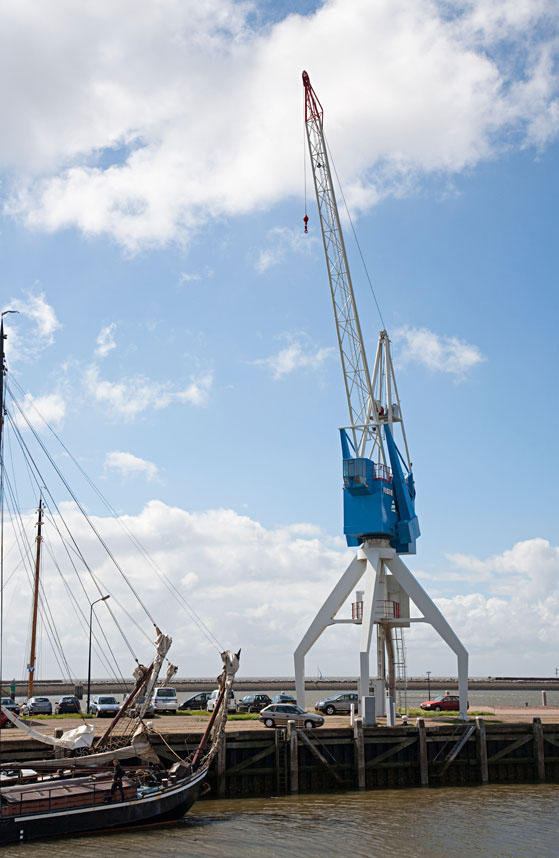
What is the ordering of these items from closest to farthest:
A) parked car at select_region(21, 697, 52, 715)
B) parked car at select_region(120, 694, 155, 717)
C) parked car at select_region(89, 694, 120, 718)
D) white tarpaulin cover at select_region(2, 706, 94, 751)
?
white tarpaulin cover at select_region(2, 706, 94, 751)
parked car at select_region(120, 694, 155, 717)
parked car at select_region(89, 694, 120, 718)
parked car at select_region(21, 697, 52, 715)

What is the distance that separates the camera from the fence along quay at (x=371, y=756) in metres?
39.6

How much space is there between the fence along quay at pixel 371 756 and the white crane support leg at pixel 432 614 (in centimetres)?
827

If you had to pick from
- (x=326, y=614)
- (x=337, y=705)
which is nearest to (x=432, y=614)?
(x=326, y=614)

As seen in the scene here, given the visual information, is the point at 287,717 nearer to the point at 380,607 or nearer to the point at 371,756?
the point at 371,756

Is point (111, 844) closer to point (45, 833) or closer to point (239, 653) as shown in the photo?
point (45, 833)

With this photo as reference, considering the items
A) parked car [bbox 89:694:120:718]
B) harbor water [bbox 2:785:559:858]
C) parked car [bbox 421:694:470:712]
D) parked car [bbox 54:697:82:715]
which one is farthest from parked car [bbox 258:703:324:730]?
parked car [bbox 54:697:82:715]

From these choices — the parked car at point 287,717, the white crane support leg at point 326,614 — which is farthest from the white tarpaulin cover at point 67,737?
the white crane support leg at point 326,614

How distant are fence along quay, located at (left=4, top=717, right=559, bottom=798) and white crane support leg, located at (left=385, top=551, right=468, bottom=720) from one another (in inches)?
326

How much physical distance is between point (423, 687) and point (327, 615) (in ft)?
412

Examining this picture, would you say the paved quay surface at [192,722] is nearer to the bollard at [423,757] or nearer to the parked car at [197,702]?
the bollard at [423,757]

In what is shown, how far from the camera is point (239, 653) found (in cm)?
3862

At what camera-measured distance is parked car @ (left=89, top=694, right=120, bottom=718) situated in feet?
186

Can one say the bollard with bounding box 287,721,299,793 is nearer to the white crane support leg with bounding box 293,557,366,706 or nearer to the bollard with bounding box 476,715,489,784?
the bollard with bounding box 476,715,489,784

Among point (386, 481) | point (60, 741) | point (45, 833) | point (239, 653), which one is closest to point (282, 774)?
point (239, 653)
